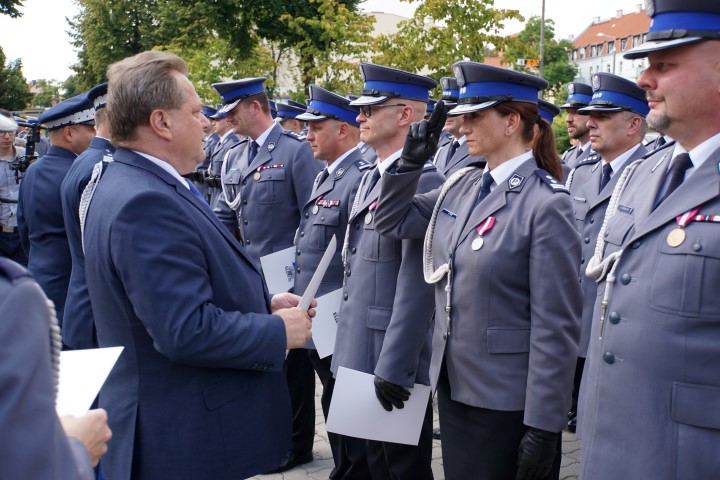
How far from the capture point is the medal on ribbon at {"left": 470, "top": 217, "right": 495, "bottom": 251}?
279 centimetres

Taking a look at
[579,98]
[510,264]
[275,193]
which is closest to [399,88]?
[510,264]

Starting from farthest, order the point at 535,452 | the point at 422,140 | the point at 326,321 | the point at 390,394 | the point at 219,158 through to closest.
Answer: the point at 219,158, the point at 326,321, the point at 390,394, the point at 422,140, the point at 535,452

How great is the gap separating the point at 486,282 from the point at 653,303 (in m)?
0.74

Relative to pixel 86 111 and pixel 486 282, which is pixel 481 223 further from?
pixel 86 111

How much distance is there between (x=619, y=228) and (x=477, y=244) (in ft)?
1.84

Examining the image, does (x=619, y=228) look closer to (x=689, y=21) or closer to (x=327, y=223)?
(x=689, y=21)

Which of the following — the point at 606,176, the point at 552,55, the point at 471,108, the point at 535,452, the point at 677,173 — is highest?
the point at 552,55

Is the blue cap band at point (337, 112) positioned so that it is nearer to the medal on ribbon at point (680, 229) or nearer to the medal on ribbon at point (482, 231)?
the medal on ribbon at point (482, 231)

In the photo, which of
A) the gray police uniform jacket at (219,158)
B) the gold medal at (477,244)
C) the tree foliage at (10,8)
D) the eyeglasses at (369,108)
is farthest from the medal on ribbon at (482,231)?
the tree foliage at (10,8)

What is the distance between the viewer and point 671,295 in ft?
6.75

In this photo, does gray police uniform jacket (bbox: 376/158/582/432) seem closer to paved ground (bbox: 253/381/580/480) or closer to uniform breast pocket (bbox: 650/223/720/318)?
uniform breast pocket (bbox: 650/223/720/318)

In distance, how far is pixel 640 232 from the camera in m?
2.21

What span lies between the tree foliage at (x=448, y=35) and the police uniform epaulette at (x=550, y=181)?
10.4m

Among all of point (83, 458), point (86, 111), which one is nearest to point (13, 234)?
point (86, 111)
